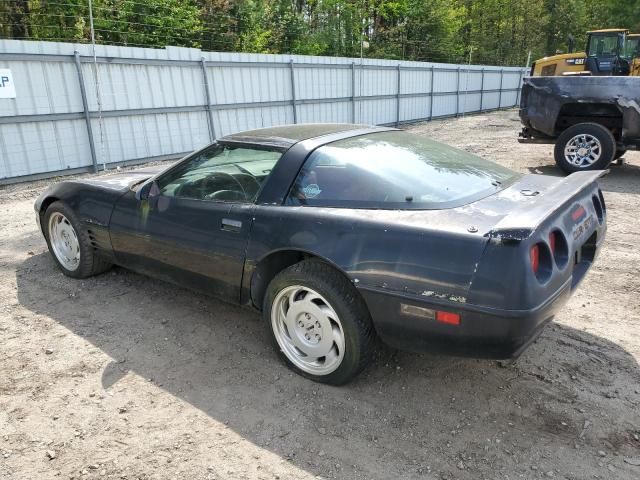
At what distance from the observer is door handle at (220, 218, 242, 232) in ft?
9.84

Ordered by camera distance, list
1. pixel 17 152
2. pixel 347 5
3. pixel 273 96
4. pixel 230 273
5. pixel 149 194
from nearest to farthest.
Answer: pixel 230 273 → pixel 149 194 → pixel 17 152 → pixel 273 96 → pixel 347 5

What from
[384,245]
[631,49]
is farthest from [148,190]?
[631,49]

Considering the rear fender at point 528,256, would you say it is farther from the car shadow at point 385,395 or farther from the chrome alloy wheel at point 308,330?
the chrome alloy wheel at point 308,330

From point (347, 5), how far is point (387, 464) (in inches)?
1186

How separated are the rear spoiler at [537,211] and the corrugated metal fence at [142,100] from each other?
840 centimetres

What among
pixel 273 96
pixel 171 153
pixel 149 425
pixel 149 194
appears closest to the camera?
pixel 149 425

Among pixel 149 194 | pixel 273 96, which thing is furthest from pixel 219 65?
pixel 149 194

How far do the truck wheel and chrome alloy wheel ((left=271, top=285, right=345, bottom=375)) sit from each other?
23.2 ft

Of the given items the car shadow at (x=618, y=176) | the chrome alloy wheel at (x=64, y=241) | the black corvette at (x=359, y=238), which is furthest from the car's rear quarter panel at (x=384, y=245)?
the car shadow at (x=618, y=176)

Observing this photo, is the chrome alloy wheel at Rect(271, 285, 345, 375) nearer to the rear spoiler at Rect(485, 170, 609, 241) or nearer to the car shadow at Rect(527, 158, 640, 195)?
the rear spoiler at Rect(485, 170, 609, 241)

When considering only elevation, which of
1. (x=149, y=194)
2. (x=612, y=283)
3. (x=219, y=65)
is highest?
(x=219, y=65)

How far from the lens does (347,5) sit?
2869 cm

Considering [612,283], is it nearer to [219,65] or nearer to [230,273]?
[230,273]

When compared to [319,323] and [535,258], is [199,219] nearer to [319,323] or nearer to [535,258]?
[319,323]
